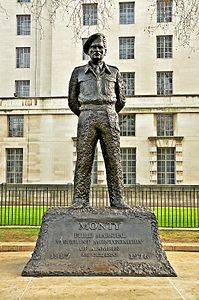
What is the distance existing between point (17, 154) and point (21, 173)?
1852 mm

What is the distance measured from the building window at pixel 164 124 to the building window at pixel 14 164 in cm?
1300

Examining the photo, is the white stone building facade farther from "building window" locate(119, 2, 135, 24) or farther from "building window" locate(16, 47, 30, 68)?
"building window" locate(16, 47, 30, 68)

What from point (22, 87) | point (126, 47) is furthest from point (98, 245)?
point (22, 87)

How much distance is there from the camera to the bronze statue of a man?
7.70 m

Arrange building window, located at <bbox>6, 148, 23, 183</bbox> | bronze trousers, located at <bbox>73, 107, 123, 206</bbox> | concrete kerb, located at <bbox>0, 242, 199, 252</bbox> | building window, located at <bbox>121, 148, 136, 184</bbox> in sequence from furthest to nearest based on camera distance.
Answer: building window, located at <bbox>6, 148, 23, 183</bbox>, building window, located at <bbox>121, 148, 136, 184</bbox>, concrete kerb, located at <bbox>0, 242, 199, 252</bbox>, bronze trousers, located at <bbox>73, 107, 123, 206</bbox>

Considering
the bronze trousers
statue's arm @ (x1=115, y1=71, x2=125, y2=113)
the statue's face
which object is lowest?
the bronze trousers

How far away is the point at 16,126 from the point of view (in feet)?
133

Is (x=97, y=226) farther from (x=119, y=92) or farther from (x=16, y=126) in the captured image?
(x=16, y=126)

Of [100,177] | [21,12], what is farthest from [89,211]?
[21,12]

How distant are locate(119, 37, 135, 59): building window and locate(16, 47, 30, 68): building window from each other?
10394mm

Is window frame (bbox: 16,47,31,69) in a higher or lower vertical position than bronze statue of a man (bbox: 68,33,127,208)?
higher

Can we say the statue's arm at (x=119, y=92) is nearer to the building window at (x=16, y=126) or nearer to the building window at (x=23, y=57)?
the building window at (x=16, y=126)

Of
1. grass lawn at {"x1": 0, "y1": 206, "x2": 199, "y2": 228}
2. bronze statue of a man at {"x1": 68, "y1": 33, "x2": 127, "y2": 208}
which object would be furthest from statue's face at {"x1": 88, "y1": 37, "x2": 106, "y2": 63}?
grass lawn at {"x1": 0, "y1": 206, "x2": 199, "y2": 228}

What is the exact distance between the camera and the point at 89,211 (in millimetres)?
7527
